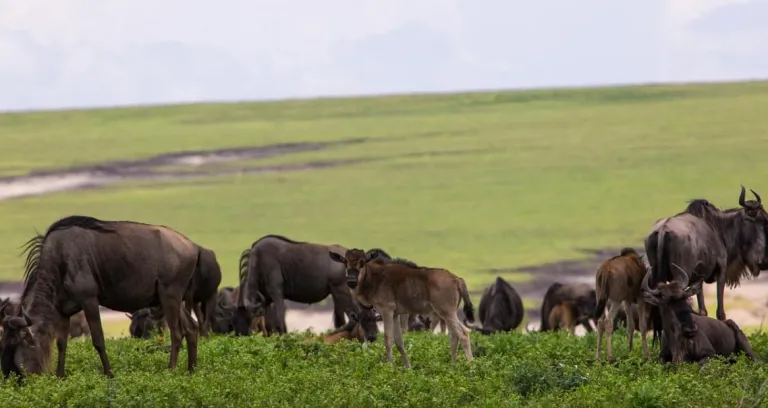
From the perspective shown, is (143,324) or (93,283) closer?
(93,283)

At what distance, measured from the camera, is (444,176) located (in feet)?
212

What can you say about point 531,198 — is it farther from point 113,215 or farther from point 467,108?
point 467,108

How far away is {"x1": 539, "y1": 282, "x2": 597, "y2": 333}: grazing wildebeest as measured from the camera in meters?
26.6

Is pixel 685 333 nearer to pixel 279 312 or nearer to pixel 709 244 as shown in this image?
pixel 709 244

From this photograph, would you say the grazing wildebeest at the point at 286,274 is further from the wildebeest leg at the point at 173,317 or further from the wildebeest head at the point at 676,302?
the wildebeest head at the point at 676,302

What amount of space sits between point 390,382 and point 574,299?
12885 mm

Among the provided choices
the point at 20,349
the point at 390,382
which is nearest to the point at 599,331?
the point at 390,382

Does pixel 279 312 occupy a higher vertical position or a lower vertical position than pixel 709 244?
lower

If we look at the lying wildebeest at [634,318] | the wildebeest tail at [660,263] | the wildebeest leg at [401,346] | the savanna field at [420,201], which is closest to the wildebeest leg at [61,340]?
the savanna field at [420,201]

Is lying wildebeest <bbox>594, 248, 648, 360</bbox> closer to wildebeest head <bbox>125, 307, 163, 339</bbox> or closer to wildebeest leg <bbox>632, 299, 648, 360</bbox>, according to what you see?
wildebeest leg <bbox>632, 299, 648, 360</bbox>

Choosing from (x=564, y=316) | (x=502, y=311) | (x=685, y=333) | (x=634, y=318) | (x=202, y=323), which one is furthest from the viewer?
(x=564, y=316)

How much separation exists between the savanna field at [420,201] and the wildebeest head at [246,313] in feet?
10.4

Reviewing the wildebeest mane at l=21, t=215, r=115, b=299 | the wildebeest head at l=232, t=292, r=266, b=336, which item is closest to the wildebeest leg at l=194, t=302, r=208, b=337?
the wildebeest head at l=232, t=292, r=266, b=336

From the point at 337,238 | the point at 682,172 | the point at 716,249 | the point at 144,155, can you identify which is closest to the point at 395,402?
the point at 716,249
